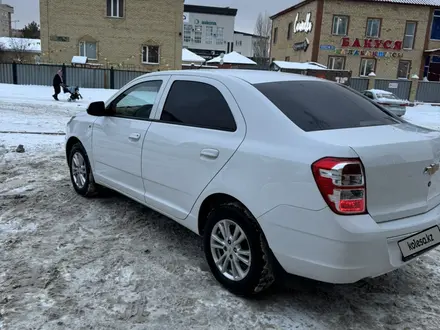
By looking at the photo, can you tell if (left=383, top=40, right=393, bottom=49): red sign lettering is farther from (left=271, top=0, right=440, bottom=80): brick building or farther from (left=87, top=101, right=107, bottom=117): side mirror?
(left=87, top=101, right=107, bottom=117): side mirror

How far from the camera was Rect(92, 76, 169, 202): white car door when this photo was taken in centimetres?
428

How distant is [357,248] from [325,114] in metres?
1.08

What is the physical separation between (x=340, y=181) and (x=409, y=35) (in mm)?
37493

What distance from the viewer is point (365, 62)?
1421 inches

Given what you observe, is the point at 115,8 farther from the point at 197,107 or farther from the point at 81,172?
the point at 197,107

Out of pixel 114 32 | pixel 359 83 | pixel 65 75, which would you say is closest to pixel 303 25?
pixel 359 83

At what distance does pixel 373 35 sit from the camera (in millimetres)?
35281

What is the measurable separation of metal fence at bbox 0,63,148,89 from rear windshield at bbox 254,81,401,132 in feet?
78.2

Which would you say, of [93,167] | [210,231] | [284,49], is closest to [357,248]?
[210,231]

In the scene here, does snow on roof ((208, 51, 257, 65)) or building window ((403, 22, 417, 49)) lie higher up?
building window ((403, 22, 417, 49))

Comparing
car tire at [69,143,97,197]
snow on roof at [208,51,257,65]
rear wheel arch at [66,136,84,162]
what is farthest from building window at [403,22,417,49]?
car tire at [69,143,97,197]

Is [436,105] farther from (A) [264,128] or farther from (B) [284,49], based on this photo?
(A) [264,128]

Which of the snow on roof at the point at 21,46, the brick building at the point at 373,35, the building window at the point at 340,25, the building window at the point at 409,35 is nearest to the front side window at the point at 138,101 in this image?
the brick building at the point at 373,35

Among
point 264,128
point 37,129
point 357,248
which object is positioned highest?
point 264,128
